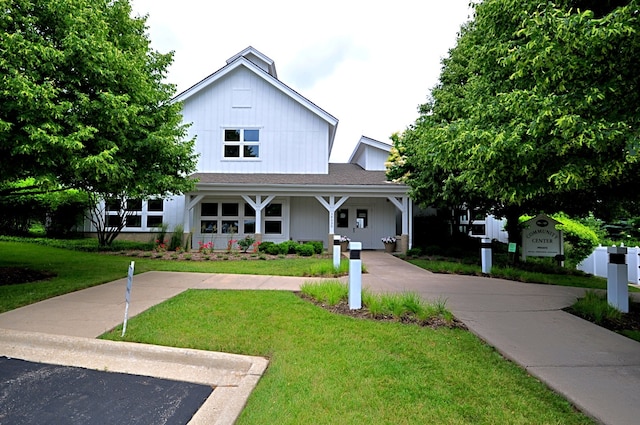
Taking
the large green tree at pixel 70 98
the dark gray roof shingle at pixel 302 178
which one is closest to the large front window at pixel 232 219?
the dark gray roof shingle at pixel 302 178

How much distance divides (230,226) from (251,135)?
→ 505 cm

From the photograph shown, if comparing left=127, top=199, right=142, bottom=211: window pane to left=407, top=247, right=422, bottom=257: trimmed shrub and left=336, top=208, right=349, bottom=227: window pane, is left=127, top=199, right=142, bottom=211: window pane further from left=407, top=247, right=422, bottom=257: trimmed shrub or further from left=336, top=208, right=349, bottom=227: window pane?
left=407, top=247, right=422, bottom=257: trimmed shrub

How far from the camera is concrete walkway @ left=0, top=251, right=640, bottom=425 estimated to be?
10.0ft

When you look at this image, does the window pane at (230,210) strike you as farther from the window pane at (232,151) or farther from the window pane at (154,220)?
the window pane at (154,220)

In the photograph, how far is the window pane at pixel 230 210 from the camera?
17906 millimetres

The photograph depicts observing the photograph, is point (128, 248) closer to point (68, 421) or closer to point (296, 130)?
point (296, 130)

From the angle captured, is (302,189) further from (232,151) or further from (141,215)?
(141,215)

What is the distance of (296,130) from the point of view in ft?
60.8

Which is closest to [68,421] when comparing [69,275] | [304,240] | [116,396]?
[116,396]

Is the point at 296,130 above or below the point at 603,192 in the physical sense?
above

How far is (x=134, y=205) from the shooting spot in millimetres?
→ 17453

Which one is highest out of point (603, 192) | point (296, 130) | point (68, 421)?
point (296, 130)

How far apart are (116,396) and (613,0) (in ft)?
23.4

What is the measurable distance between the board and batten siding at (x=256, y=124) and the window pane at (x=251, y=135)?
252mm
